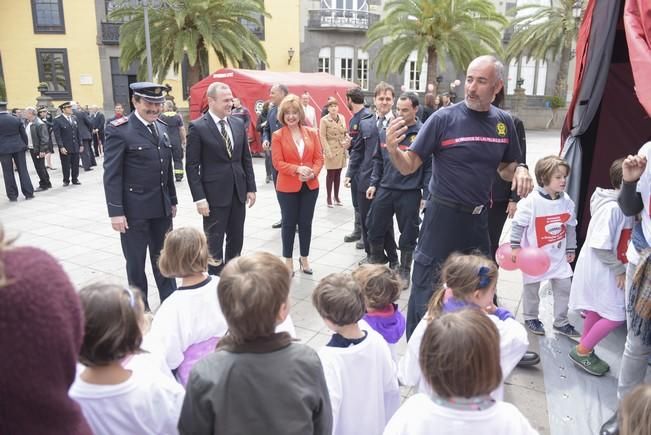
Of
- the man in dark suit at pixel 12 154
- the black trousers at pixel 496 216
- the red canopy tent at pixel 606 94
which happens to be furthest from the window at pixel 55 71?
the red canopy tent at pixel 606 94

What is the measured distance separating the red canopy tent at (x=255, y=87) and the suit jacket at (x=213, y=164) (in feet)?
32.5

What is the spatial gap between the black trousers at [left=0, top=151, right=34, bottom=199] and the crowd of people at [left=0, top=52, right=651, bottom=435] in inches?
252

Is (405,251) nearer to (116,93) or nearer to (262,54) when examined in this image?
(262,54)

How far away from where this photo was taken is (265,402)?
61.0 inches

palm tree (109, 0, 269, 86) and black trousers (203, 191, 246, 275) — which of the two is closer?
black trousers (203, 191, 246, 275)

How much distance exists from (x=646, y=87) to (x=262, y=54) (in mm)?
18543

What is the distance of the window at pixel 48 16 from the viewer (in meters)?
24.1

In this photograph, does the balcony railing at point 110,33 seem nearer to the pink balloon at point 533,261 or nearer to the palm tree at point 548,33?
the palm tree at point 548,33

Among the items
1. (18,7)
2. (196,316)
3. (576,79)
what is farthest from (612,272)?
(18,7)

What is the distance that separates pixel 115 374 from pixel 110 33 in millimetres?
27028

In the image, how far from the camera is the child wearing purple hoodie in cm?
257

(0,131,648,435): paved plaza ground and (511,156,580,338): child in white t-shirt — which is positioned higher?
(511,156,580,338): child in white t-shirt

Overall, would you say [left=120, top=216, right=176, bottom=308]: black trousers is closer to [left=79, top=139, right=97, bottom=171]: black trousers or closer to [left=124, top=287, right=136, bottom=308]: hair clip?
[left=124, top=287, right=136, bottom=308]: hair clip

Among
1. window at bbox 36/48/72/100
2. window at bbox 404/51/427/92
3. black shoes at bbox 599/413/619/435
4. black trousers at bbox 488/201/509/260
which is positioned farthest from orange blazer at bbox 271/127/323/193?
window at bbox 404/51/427/92
